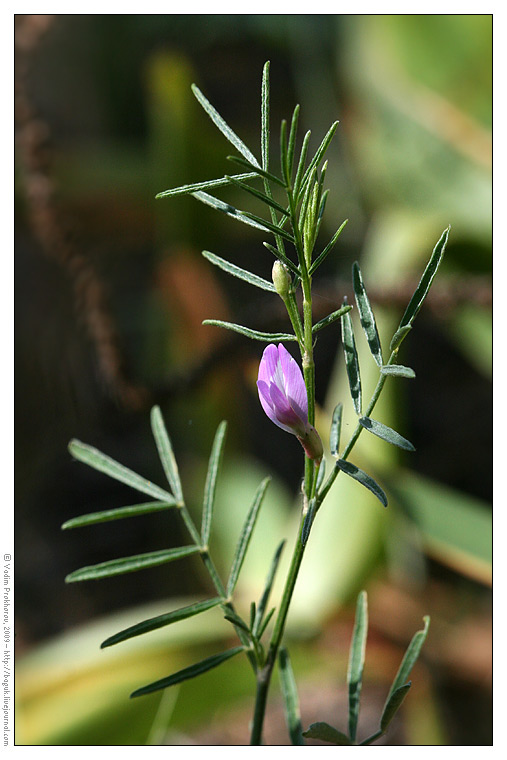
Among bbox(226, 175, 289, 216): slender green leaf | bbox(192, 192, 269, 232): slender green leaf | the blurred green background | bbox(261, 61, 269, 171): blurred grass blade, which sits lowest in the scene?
the blurred green background

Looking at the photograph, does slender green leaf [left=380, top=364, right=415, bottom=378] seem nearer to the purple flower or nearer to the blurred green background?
the purple flower

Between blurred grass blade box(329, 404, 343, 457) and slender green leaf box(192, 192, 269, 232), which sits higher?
slender green leaf box(192, 192, 269, 232)

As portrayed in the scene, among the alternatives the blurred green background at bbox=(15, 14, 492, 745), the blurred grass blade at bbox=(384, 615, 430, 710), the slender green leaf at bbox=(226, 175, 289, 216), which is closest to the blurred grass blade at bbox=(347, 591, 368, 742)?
the blurred grass blade at bbox=(384, 615, 430, 710)

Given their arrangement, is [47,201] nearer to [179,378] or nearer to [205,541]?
[179,378]

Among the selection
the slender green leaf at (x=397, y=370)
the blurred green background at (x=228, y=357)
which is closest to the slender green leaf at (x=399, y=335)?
the slender green leaf at (x=397, y=370)

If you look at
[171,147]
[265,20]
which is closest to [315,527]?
[171,147]
